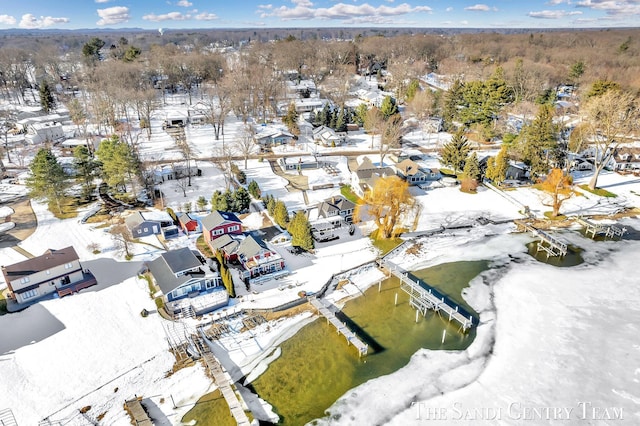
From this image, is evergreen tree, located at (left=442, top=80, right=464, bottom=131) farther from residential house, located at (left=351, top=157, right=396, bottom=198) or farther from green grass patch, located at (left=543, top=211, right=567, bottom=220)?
green grass patch, located at (left=543, top=211, right=567, bottom=220)

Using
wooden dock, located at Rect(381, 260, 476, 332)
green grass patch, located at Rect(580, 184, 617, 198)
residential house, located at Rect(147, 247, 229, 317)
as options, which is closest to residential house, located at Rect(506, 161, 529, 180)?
green grass patch, located at Rect(580, 184, 617, 198)

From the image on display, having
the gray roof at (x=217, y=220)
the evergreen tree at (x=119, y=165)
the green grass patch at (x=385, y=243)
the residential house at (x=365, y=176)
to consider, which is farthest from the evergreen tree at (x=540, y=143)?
the evergreen tree at (x=119, y=165)

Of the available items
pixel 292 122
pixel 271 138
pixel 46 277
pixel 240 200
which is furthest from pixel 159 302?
pixel 292 122

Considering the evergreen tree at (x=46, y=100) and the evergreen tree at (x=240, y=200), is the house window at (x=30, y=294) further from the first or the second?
the evergreen tree at (x=46, y=100)

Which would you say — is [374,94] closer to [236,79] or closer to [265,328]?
[236,79]

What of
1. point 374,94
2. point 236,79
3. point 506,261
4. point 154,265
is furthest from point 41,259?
point 374,94

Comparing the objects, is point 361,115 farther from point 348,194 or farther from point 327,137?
point 348,194
